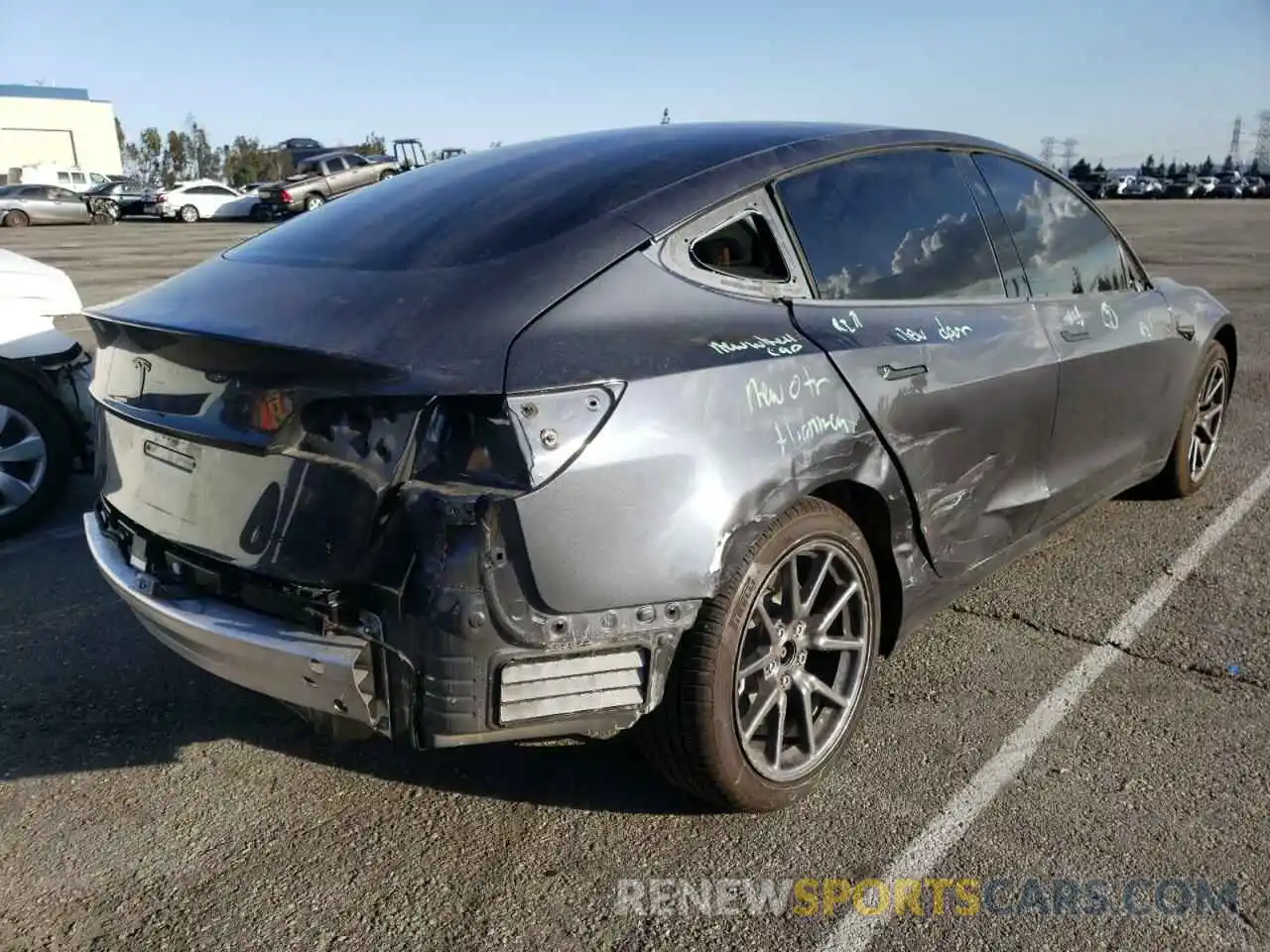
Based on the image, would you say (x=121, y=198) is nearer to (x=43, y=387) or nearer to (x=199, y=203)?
(x=199, y=203)

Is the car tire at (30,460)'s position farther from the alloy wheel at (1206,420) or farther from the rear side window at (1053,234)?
the alloy wheel at (1206,420)

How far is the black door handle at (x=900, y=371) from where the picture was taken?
2.84m

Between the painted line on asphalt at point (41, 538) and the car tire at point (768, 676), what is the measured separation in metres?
3.44

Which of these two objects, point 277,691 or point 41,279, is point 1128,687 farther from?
point 41,279

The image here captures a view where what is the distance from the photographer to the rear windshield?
262cm

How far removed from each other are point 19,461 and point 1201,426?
18.2 ft

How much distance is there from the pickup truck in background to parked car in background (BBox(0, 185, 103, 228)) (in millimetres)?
6975

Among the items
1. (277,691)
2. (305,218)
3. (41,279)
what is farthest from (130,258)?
(277,691)

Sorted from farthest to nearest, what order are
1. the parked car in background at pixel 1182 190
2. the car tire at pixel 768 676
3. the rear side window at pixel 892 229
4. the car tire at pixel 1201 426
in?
1. the parked car in background at pixel 1182 190
2. the car tire at pixel 1201 426
3. the rear side window at pixel 892 229
4. the car tire at pixel 768 676

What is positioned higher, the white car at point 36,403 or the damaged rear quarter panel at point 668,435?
the damaged rear quarter panel at point 668,435

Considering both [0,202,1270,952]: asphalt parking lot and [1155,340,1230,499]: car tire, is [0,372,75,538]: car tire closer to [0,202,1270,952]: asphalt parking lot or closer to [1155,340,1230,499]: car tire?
[0,202,1270,952]: asphalt parking lot

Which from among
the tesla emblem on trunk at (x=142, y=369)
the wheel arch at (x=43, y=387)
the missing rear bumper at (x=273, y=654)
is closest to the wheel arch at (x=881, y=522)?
the missing rear bumper at (x=273, y=654)

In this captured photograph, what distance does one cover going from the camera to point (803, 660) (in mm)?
2797

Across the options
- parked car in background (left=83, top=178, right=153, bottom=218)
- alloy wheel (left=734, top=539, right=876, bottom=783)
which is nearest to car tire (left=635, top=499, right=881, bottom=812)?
alloy wheel (left=734, top=539, right=876, bottom=783)
